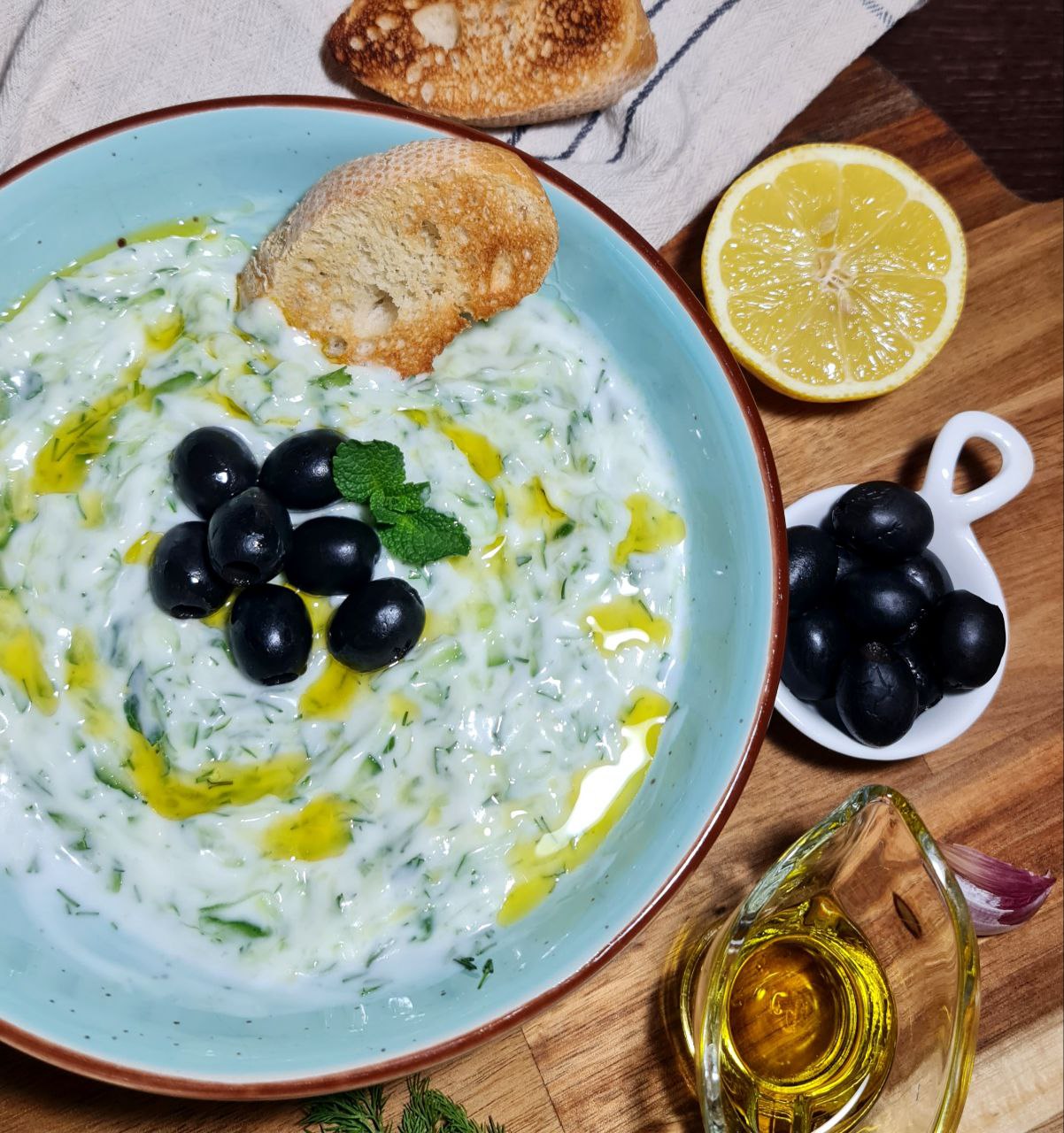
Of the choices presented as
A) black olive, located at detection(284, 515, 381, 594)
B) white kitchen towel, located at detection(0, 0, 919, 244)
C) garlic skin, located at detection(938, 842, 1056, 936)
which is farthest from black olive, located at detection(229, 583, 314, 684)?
garlic skin, located at detection(938, 842, 1056, 936)

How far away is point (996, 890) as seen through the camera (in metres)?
2.63

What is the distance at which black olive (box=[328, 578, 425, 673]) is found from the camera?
207cm

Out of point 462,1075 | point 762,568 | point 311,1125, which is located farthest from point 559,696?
point 311,1125

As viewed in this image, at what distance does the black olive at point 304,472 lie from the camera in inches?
84.4

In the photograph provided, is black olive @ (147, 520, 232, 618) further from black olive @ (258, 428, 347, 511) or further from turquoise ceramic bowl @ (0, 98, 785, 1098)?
turquoise ceramic bowl @ (0, 98, 785, 1098)

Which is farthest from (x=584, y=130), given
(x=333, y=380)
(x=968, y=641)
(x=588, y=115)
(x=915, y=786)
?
(x=915, y=786)

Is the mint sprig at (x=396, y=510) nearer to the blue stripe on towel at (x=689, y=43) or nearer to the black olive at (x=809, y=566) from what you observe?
the black olive at (x=809, y=566)

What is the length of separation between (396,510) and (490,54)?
1.24m

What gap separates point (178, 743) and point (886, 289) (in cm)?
194

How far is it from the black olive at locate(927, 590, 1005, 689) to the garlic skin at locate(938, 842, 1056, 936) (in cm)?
44

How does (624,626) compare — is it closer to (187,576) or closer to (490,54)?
(187,576)

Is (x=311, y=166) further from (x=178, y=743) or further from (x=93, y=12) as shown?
(x=178, y=743)

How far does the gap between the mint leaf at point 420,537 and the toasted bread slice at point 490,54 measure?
111 cm

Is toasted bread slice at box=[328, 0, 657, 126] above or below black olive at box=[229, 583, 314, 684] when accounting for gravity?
above
